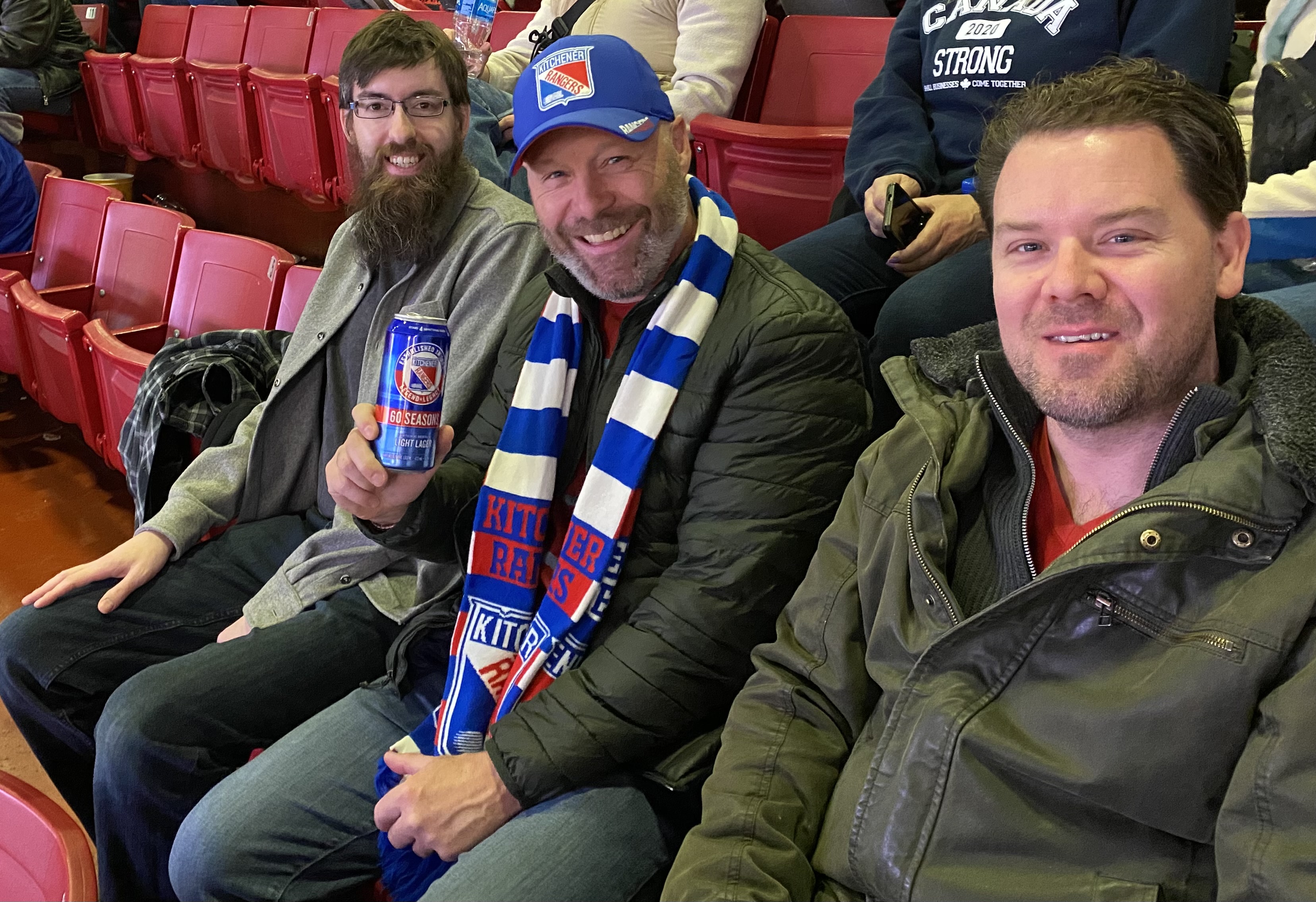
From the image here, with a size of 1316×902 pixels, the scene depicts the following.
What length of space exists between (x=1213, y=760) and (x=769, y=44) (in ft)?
8.35

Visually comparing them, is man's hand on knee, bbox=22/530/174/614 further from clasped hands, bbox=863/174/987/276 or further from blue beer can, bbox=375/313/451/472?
clasped hands, bbox=863/174/987/276

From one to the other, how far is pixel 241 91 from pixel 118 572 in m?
3.00

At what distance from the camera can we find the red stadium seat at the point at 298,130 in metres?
3.78

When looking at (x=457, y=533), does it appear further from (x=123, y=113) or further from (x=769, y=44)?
(x=123, y=113)

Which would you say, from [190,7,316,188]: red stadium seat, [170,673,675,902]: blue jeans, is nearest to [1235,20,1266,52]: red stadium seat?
[170,673,675,902]: blue jeans

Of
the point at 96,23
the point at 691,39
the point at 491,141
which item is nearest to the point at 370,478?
the point at 491,141

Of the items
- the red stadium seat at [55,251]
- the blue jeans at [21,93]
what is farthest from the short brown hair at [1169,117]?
the blue jeans at [21,93]

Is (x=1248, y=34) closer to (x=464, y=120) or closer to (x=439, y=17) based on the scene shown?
(x=464, y=120)

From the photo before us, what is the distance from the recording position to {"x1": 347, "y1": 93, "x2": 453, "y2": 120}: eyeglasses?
1938 millimetres

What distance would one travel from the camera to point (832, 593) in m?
1.17

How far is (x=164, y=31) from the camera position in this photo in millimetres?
5707

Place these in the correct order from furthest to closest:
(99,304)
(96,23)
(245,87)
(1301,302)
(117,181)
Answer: (96,23) → (117,181) → (245,87) → (99,304) → (1301,302)

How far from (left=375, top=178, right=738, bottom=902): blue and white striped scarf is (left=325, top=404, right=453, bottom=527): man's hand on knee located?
123 millimetres

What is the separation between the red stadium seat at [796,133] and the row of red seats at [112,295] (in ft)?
3.56
